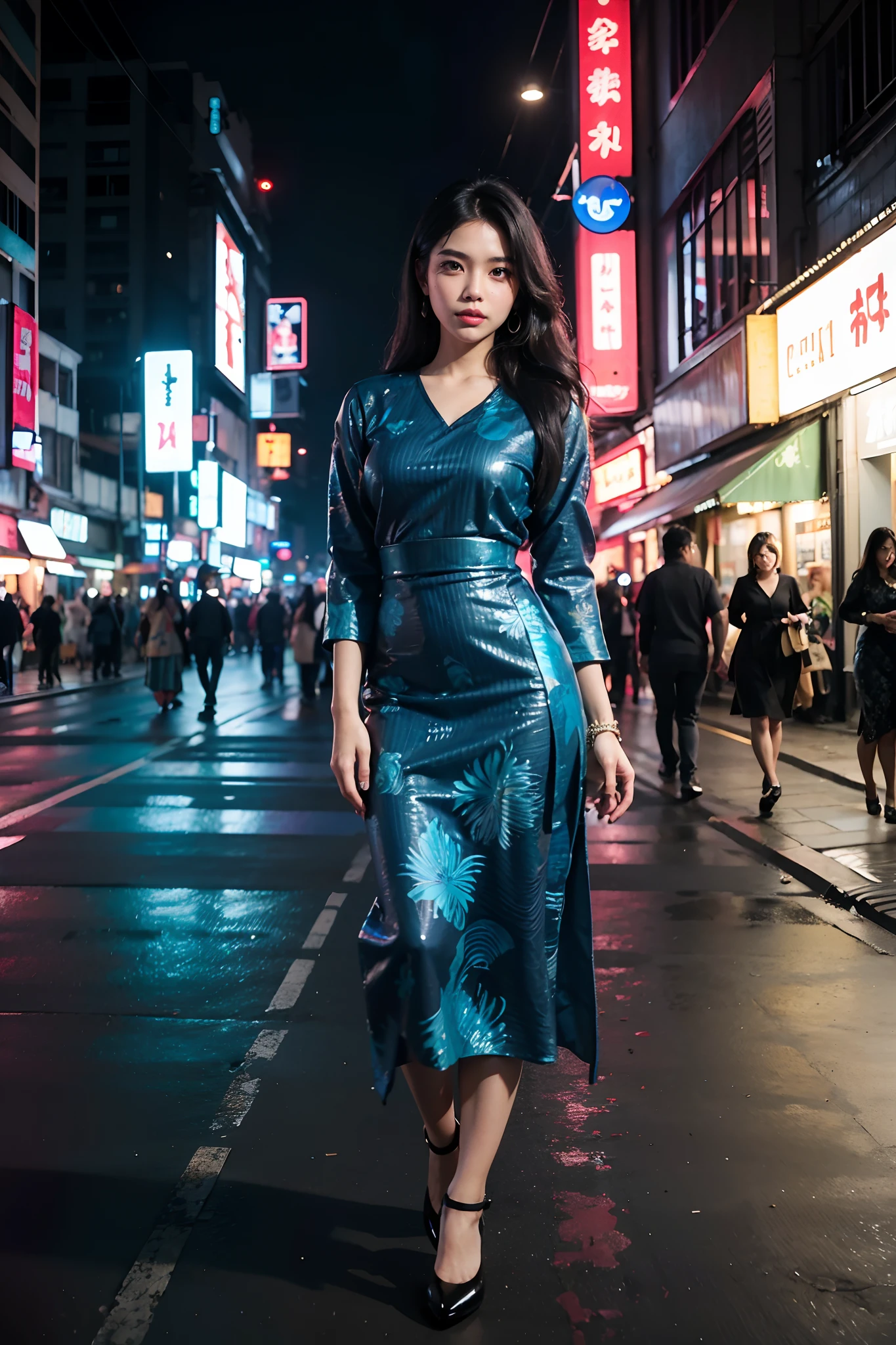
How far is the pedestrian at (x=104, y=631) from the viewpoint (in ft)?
81.9

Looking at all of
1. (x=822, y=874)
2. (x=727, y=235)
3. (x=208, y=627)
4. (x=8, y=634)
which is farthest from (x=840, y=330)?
(x=8, y=634)

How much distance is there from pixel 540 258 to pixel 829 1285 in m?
2.16

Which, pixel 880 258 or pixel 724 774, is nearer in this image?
pixel 724 774

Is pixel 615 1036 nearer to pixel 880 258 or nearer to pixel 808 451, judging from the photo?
pixel 880 258

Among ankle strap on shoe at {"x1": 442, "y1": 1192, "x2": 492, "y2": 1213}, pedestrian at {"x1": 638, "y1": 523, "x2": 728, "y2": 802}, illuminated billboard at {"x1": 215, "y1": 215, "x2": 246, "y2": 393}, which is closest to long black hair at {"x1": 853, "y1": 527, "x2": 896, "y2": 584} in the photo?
pedestrian at {"x1": 638, "y1": 523, "x2": 728, "y2": 802}

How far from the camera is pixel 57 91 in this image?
227ft

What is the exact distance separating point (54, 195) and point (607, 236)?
53806 millimetres

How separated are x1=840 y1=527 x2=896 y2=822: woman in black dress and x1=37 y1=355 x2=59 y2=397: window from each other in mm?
39302

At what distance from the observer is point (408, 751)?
7.66 feet

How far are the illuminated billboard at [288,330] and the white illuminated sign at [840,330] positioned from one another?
208ft

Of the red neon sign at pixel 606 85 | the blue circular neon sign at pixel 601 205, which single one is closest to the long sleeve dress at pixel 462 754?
the blue circular neon sign at pixel 601 205

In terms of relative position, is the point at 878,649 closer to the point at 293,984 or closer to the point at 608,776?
the point at 293,984

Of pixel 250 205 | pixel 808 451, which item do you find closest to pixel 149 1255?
pixel 808 451

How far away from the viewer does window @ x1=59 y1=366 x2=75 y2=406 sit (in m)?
44.5
